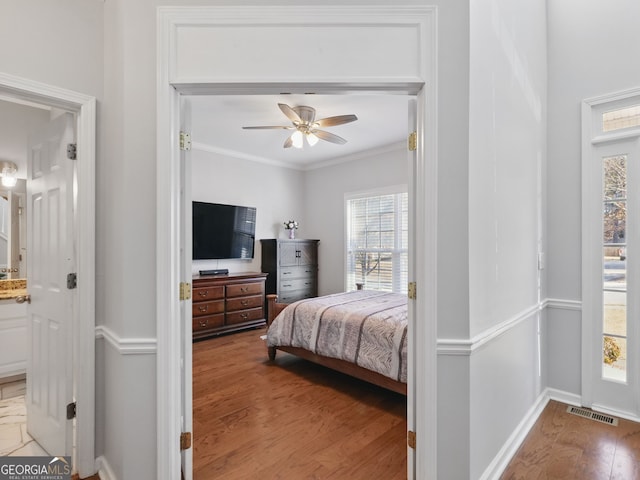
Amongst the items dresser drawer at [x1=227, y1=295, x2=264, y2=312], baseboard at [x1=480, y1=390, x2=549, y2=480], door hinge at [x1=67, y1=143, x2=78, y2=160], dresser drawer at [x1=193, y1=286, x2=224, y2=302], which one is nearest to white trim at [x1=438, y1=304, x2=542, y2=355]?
baseboard at [x1=480, y1=390, x2=549, y2=480]

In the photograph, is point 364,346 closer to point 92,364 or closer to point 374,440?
point 374,440

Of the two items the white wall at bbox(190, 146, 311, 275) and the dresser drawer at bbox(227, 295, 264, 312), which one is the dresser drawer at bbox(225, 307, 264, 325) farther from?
the white wall at bbox(190, 146, 311, 275)

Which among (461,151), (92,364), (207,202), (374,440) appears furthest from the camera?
(207,202)

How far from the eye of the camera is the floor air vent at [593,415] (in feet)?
8.04

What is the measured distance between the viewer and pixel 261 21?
1562 mm

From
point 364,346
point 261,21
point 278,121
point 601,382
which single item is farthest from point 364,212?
point 261,21

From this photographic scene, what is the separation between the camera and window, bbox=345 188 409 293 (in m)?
5.12

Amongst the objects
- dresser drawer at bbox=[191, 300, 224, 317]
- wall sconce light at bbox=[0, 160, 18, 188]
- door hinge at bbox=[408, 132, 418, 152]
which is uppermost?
wall sconce light at bbox=[0, 160, 18, 188]

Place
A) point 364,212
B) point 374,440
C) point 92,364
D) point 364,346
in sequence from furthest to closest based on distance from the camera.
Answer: point 364,212 < point 364,346 < point 374,440 < point 92,364

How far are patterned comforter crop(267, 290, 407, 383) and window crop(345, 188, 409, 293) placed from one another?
130cm

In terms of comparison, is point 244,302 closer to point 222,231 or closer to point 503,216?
point 222,231

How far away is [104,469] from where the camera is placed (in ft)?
5.98

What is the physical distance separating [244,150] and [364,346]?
3.86 meters

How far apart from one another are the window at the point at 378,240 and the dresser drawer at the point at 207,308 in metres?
2.22
